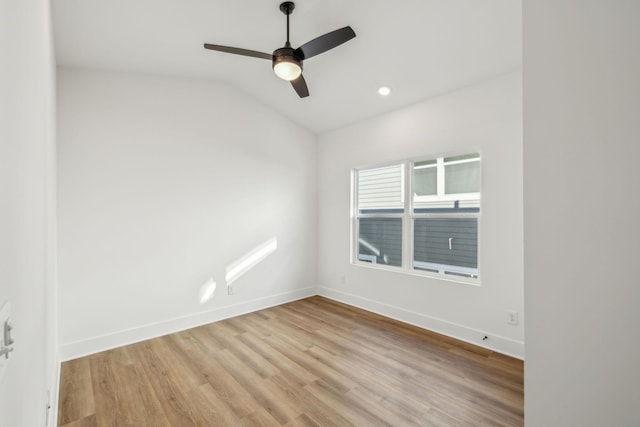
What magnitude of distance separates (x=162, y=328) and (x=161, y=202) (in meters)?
1.45

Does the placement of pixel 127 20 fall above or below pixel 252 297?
above

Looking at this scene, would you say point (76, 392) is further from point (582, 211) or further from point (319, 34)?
point (319, 34)

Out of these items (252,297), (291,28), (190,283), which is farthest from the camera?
(252,297)

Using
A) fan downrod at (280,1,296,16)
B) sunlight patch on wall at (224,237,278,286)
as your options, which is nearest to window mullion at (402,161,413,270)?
sunlight patch on wall at (224,237,278,286)

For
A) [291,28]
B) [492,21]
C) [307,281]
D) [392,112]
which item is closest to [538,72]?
[492,21]

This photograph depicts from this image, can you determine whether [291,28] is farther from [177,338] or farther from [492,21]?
[177,338]

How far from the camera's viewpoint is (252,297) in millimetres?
4234

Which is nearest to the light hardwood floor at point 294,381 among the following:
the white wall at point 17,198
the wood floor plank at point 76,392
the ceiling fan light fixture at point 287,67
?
the wood floor plank at point 76,392

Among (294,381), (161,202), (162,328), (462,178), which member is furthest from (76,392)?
(462,178)

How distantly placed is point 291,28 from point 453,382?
11.1 feet

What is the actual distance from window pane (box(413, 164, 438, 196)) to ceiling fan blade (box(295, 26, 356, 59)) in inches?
77.3

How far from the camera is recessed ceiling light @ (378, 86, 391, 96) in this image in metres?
3.48

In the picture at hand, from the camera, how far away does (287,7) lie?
249 cm

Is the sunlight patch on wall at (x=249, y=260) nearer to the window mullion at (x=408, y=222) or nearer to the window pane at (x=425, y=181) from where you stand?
the window mullion at (x=408, y=222)
